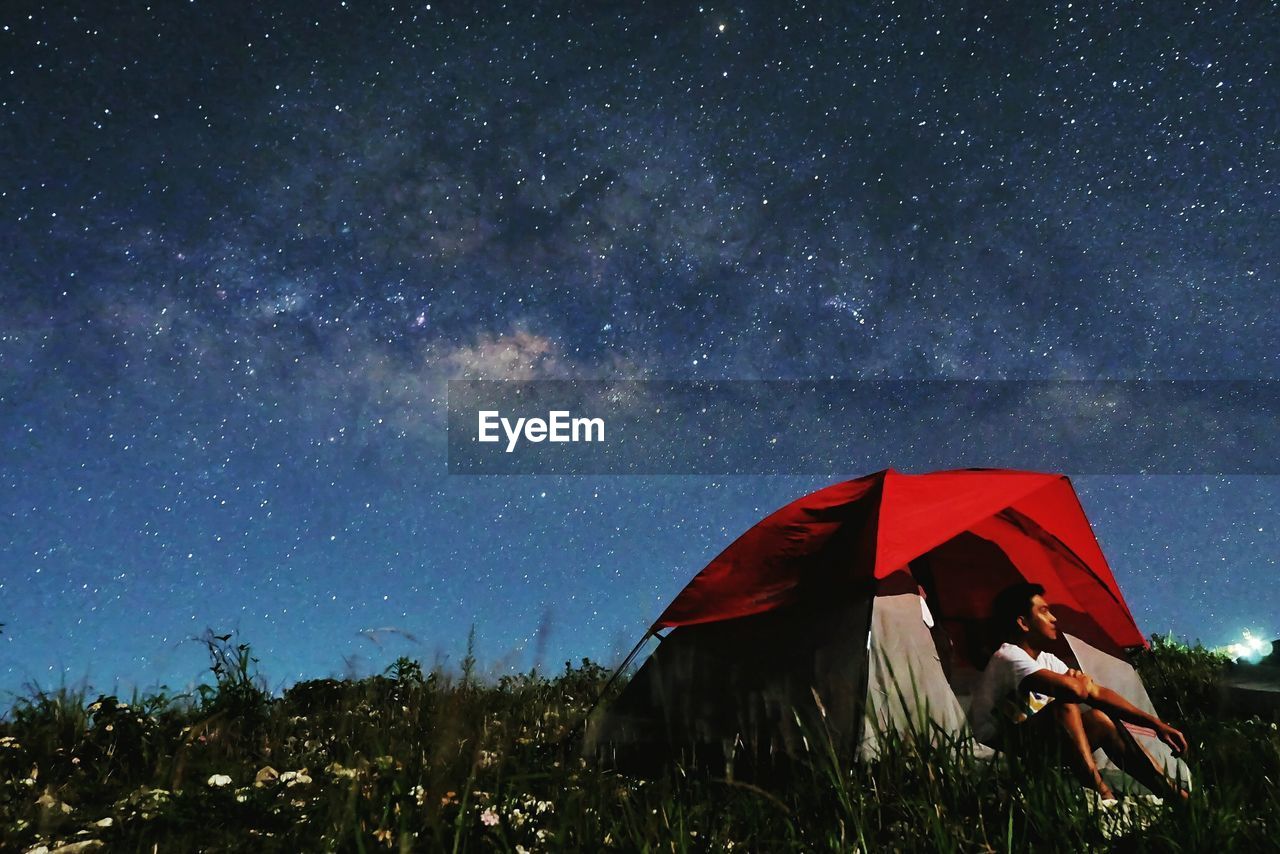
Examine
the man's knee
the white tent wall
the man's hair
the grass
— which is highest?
the man's hair

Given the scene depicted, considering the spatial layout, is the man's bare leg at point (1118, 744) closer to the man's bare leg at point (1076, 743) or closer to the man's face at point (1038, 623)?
the man's bare leg at point (1076, 743)

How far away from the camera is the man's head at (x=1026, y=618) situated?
614 centimetres

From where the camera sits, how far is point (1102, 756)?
6.09m

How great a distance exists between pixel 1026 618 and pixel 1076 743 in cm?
151

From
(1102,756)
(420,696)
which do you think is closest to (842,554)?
(1102,756)

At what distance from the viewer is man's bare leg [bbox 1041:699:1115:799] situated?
4.64 m

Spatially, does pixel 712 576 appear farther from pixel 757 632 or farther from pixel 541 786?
pixel 541 786

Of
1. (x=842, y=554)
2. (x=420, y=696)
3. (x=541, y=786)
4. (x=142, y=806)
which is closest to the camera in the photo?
(x=142, y=806)

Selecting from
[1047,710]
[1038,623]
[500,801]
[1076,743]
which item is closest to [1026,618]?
[1038,623]

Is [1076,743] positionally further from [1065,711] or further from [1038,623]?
[1038,623]

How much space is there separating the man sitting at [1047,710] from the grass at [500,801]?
48 centimetres

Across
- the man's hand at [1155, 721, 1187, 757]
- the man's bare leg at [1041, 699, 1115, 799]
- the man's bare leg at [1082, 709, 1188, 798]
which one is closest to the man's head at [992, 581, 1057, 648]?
the man's bare leg at [1082, 709, 1188, 798]

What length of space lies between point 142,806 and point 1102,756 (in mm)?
6200

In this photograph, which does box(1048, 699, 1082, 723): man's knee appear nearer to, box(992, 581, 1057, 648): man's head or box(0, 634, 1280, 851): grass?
box(0, 634, 1280, 851): grass
